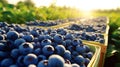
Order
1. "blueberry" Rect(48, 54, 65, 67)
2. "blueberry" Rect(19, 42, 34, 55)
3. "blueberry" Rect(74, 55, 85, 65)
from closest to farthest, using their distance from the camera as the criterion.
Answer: "blueberry" Rect(48, 54, 65, 67)
"blueberry" Rect(19, 42, 34, 55)
"blueberry" Rect(74, 55, 85, 65)

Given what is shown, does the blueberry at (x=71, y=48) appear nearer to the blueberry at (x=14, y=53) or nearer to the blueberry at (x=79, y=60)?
the blueberry at (x=79, y=60)

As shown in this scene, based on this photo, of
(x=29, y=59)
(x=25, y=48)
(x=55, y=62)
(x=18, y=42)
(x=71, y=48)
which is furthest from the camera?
(x=71, y=48)

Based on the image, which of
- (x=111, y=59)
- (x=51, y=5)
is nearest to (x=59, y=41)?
(x=111, y=59)

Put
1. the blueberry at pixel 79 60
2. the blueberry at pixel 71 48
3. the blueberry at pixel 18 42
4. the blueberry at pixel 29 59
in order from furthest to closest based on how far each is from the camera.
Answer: the blueberry at pixel 71 48 → the blueberry at pixel 79 60 → the blueberry at pixel 18 42 → the blueberry at pixel 29 59

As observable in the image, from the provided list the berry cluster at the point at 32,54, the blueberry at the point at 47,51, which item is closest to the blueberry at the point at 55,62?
the berry cluster at the point at 32,54

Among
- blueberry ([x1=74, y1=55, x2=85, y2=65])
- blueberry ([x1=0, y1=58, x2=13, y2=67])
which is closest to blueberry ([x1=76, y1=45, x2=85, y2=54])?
blueberry ([x1=74, y1=55, x2=85, y2=65])

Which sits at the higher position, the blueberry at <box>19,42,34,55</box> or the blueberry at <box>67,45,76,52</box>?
the blueberry at <box>19,42,34,55</box>

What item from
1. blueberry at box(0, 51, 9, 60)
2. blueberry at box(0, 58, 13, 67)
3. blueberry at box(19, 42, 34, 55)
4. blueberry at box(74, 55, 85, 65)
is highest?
blueberry at box(19, 42, 34, 55)

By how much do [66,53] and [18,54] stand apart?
0.35m

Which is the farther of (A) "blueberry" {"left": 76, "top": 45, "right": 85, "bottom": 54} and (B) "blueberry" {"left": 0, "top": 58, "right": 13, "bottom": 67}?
(A) "blueberry" {"left": 76, "top": 45, "right": 85, "bottom": 54}

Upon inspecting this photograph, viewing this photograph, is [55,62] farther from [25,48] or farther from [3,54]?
[3,54]

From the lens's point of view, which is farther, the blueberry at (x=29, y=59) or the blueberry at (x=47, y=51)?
the blueberry at (x=47, y=51)

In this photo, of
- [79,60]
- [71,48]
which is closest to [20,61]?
[79,60]

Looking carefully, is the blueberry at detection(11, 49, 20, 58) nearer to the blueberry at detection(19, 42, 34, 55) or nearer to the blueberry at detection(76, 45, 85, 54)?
the blueberry at detection(19, 42, 34, 55)
